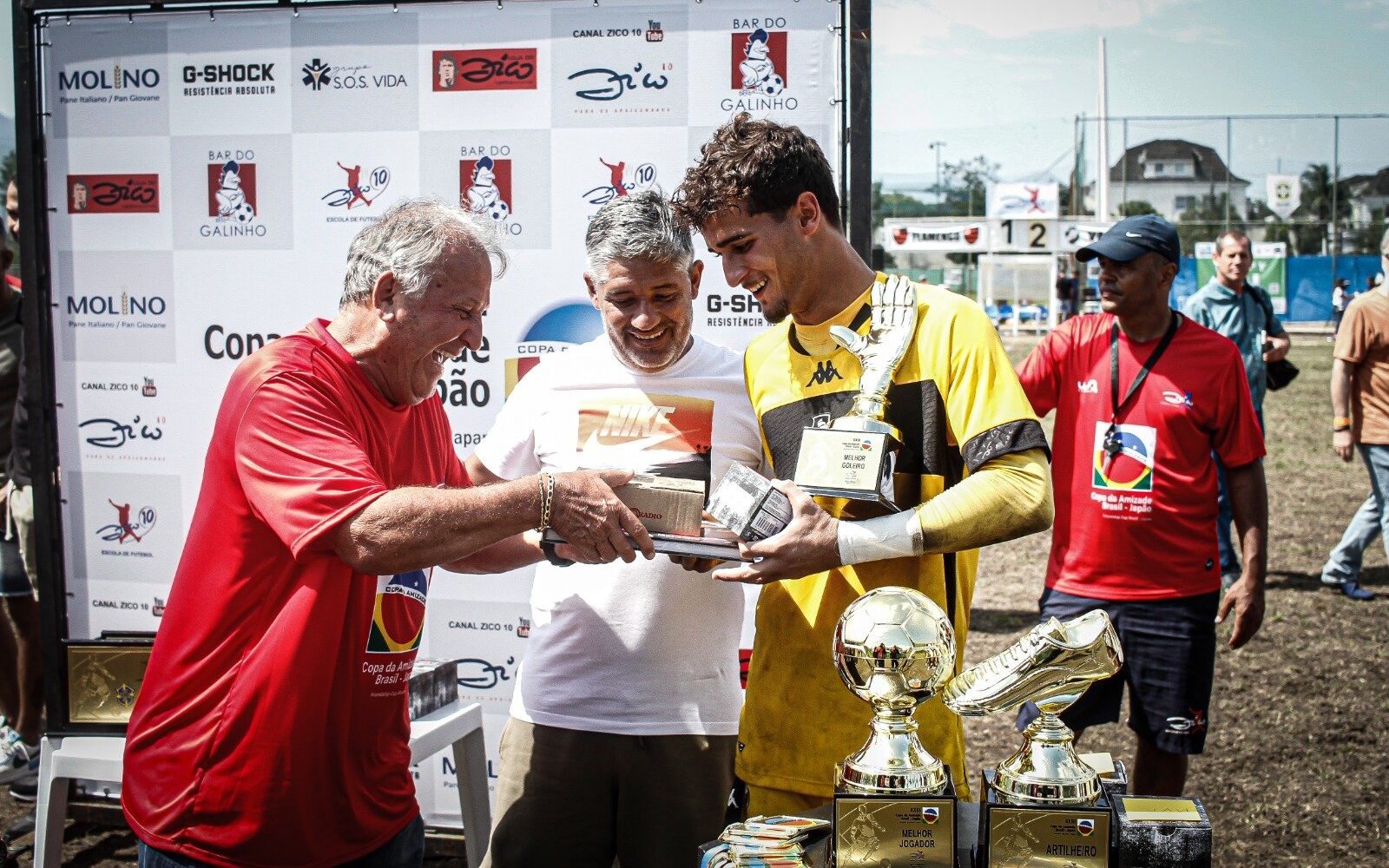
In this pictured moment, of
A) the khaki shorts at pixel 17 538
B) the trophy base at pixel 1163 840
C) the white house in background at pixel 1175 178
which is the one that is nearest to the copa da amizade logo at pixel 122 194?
the khaki shorts at pixel 17 538

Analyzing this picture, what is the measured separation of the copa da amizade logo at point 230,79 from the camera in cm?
394

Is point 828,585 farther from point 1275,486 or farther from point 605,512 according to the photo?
point 1275,486

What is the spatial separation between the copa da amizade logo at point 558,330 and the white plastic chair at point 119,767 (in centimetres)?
115

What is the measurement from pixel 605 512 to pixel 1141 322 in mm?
2742

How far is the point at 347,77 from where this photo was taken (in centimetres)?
389

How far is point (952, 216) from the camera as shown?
1505 inches

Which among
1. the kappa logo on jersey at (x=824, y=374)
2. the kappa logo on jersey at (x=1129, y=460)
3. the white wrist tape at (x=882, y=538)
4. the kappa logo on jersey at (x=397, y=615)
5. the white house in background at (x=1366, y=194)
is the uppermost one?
the white house in background at (x=1366, y=194)

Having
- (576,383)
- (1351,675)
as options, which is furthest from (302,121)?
(1351,675)

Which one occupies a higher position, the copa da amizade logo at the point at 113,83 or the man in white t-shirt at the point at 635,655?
the copa da amizade logo at the point at 113,83

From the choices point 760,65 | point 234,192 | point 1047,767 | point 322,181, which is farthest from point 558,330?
point 1047,767

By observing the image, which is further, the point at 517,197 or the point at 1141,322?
the point at 1141,322

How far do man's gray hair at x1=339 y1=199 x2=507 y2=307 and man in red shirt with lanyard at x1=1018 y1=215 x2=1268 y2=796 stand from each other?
2.61 meters

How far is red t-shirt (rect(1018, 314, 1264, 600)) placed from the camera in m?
3.93

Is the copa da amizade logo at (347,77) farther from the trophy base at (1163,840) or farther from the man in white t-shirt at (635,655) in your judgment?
the trophy base at (1163,840)
